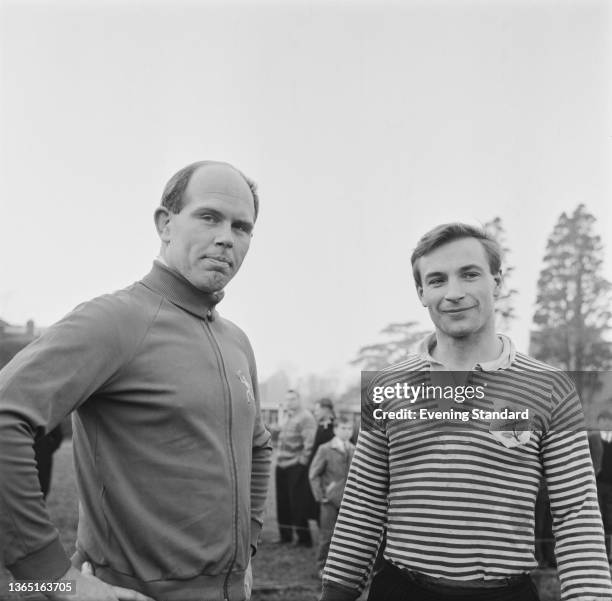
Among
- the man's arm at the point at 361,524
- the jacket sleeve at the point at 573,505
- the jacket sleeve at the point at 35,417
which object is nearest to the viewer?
the jacket sleeve at the point at 35,417

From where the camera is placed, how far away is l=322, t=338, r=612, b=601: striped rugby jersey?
207 cm

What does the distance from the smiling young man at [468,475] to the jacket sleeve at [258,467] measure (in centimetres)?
30

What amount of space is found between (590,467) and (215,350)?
4.19ft


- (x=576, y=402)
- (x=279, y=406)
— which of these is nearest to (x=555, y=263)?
(x=279, y=406)

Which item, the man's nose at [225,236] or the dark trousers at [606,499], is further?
the dark trousers at [606,499]

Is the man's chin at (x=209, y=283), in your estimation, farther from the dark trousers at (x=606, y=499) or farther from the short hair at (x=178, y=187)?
the dark trousers at (x=606, y=499)

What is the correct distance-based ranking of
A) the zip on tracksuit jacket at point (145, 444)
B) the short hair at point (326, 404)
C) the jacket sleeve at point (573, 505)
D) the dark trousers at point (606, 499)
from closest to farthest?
the zip on tracksuit jacket at point (145, 444)
the jacket sleeve at point (573, 505)
the dark trousers at point (606, 499)
the short hair at point (326, 404)

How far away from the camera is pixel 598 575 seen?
2023 millimetres

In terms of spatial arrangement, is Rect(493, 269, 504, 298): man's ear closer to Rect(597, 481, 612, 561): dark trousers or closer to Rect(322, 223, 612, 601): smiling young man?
Rect(322, 223, 612, 601): smiling young man

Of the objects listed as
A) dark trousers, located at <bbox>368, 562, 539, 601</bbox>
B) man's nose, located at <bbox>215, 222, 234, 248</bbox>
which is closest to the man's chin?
man's nose, located at <bbox>215, 222, 234, 248</bbox>

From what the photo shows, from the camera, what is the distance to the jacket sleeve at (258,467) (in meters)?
2.43

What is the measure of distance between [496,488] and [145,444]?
1103 millimetres

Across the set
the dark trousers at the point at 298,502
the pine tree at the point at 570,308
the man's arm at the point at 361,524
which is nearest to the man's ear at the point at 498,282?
the man's arm at the point at 361,524

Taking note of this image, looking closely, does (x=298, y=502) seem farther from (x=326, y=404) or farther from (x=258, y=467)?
(x=258, y=467)
